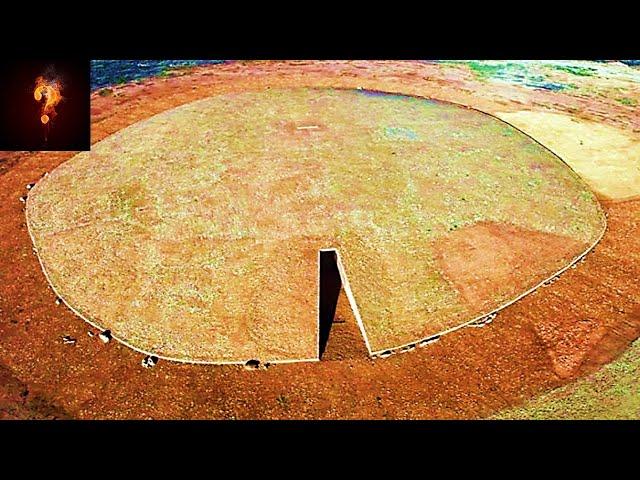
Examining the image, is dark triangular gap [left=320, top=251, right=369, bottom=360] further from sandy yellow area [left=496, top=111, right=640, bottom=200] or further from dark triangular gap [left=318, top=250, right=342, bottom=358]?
sandy yellow area [left=496, top=111, right=640, bottom=200]

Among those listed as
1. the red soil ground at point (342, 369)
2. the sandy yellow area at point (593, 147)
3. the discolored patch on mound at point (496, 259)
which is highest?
the sandy yellow area at point (593, 147)

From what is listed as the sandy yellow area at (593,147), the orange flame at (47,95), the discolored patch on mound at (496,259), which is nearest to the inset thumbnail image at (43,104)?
the orange flame at (47,95)

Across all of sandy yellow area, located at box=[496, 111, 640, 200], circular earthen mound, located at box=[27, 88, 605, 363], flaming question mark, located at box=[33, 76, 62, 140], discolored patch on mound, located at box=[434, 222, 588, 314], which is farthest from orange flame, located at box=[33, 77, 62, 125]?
sandy yellow area, located at box=[496, 111, 640, 200]

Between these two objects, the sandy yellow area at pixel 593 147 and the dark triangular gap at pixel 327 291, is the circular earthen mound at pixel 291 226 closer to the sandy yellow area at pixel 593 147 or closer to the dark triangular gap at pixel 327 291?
the dark triangular gap at pixel 327 291

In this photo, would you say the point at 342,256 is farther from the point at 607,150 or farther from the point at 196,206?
the point at 607,150

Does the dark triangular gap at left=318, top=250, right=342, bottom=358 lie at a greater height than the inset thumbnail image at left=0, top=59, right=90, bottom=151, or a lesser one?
lesser
